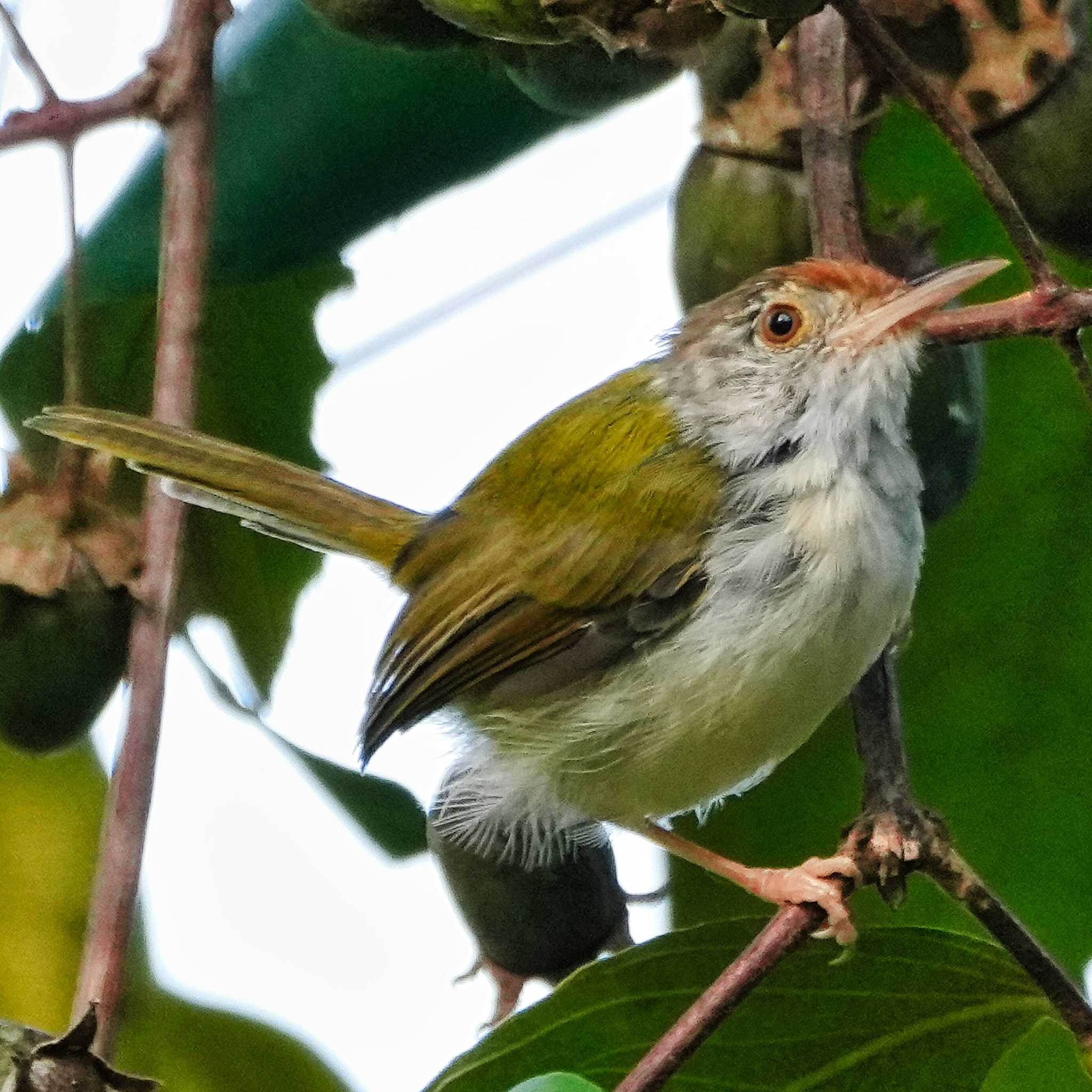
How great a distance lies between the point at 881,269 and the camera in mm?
1822

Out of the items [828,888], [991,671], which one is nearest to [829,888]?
[828,888]

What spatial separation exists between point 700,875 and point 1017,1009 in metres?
0.44

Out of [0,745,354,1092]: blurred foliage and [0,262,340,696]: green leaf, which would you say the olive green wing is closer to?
[0,262,340,696]: green leaf

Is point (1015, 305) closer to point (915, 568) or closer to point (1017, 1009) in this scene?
point (915, 568)

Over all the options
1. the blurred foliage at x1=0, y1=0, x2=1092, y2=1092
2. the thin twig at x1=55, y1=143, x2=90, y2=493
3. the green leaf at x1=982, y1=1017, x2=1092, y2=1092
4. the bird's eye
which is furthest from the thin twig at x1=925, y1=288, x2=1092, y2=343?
the thin twig at x1=55, y1=143, x2=90, y2=493

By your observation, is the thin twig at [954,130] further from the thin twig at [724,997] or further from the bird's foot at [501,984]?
the bird's foot at [501,984]

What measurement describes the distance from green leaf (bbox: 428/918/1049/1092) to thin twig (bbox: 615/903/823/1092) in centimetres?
18

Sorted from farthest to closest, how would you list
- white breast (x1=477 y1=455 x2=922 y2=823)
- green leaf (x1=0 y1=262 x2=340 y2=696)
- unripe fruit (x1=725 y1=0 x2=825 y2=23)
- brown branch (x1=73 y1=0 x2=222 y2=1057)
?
green leaf (x1=0 y1=262 x2=340 y2=696)
white breast (x1=477 y1=455 x2=922 y2=823)
brown branch (x1=73 y1=0 x2=222 y2=1057)
unripe fruit (x1=725 y1=0 x2=825 y2=23)

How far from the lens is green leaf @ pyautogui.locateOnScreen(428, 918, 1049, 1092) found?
4.90ft

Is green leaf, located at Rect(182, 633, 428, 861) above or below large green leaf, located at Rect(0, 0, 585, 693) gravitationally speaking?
below

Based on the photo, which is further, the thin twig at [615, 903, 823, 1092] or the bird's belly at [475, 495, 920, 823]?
the bird's belly at [475, 495, 920, 823]

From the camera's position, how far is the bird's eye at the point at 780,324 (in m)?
1.84

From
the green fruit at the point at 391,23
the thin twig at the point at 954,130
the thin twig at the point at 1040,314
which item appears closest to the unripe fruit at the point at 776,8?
the thin twig at the point at 954,130

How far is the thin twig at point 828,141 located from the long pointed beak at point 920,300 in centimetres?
8
